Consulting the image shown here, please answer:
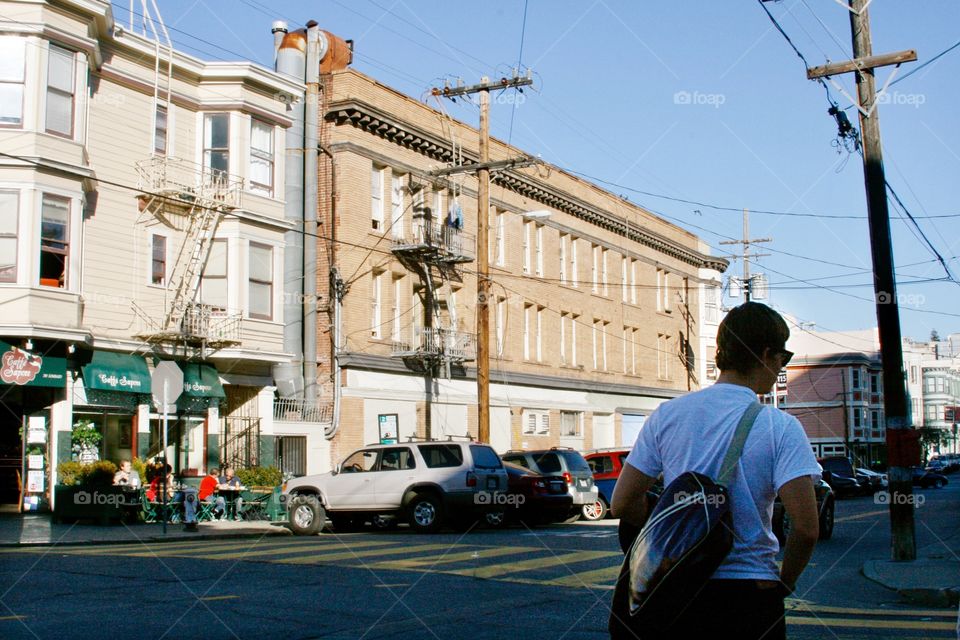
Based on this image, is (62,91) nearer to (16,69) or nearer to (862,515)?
(16,69)

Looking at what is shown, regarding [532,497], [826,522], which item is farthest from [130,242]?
[826,522]

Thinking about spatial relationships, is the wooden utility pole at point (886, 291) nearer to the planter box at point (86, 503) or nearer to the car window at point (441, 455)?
the car window at point (441, 455)

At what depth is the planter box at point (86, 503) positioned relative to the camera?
22.2 meters

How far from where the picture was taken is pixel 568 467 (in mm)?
25297

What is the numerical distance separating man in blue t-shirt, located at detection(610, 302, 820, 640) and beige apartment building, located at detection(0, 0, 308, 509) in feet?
67.3

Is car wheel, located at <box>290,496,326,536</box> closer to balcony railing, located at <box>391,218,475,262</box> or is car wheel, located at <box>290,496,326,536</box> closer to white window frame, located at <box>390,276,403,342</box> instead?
white window frame, located at <box>390,276,403,342</box>

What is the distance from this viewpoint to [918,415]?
135125 mm

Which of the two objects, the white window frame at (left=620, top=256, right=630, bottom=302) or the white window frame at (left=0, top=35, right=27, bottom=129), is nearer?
the white window frame at (left=0, top=35, right=27, bottom=129)

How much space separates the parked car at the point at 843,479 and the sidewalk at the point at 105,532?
26.8 m

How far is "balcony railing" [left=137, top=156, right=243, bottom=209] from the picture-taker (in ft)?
86.6

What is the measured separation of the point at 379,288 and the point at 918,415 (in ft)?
381

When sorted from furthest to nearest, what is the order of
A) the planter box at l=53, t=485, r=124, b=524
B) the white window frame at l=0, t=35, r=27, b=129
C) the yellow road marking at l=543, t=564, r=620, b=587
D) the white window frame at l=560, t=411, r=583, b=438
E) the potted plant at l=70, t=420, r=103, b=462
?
the white window frame at l=560, t=411, r=583, b=438 → the potted plant at l=70, t=420, r=103, b=462 → the white window frame at l=0, t=35, r=27, b=129 → the planter box at l=53, t=485, r=124, b=524 → the yellow road marking at l=543, t=564, r=620, b=587

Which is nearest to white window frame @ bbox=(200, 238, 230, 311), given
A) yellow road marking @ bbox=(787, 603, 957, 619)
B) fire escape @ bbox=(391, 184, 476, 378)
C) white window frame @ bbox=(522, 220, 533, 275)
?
fire escape @ bbox=(391, 184, 476, 378)

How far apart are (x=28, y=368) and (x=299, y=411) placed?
32.3 feet
